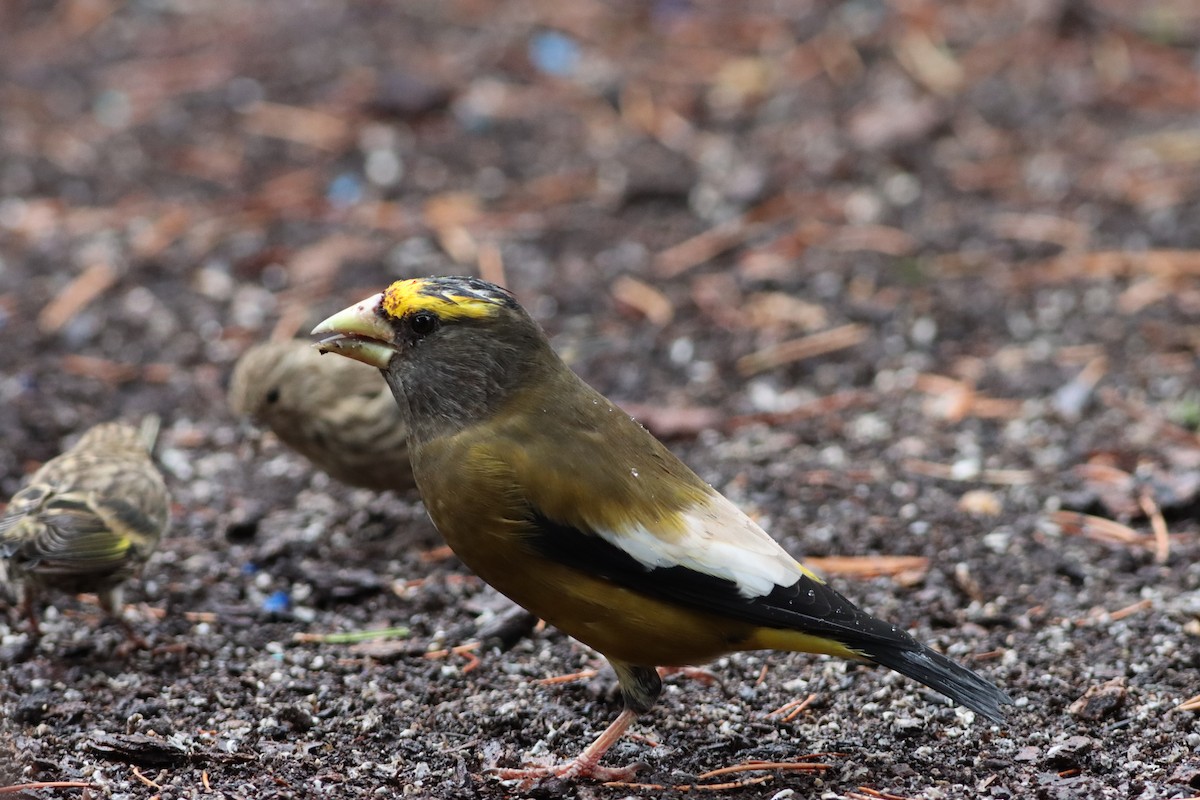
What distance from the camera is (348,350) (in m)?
4.20

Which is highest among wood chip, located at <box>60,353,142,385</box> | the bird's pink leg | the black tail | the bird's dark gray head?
the bird's dark gray head

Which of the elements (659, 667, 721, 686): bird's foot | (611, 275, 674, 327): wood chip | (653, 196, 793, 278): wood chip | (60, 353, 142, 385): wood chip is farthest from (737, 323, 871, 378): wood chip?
(60, 353, 142, 385): wood chip

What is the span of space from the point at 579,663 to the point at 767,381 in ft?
8.28

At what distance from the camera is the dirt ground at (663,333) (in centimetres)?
421

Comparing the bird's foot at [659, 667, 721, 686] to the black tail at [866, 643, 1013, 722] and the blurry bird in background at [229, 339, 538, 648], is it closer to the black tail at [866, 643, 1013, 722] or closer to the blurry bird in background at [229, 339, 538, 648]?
the black tail at [866, 643, 1013, 722]

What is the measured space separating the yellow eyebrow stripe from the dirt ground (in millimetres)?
1165

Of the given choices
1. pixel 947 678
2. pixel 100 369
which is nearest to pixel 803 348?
pixel 100 369

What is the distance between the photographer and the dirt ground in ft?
13.8

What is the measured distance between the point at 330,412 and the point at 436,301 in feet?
5.89

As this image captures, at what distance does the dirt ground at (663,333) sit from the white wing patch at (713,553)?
21.7 inches

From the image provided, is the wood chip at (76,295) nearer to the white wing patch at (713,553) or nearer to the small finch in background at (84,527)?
the small finch in background at (84,527)

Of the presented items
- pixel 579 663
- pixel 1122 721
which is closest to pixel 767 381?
pixel 579 663

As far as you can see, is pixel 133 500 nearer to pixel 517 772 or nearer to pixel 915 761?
pixel 517 772

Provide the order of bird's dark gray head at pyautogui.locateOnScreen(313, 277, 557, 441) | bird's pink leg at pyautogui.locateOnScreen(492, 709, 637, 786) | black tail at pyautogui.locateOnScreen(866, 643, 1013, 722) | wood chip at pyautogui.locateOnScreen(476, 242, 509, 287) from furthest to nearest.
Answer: wood chip at pyautogui.locateOnScreen(476, 242, 509, 287), bird's dark gray head at pyautogui.locateOnScreen(313, 277, 557, 441), bird's pink leg at pyautogui.locateOnScreen(492, 709, 637, 786), black tail at pyautogui.locateOnScreen(866, 643, 1013, 722)
